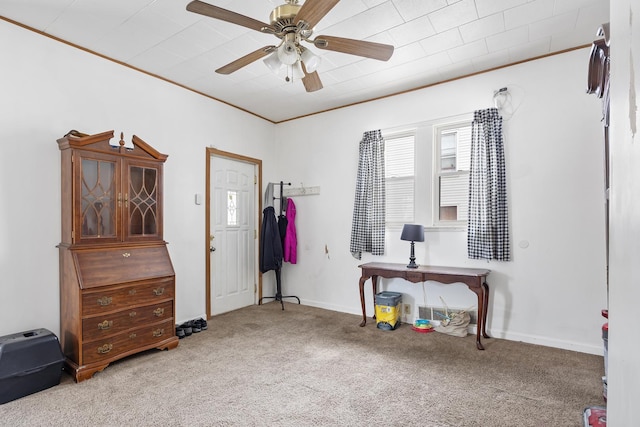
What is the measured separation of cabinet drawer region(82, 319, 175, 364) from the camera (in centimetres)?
262

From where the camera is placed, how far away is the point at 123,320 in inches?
112

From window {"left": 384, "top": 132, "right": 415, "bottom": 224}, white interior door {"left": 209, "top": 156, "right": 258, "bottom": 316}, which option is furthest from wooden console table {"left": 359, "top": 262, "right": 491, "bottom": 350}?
white interior door {"left": 209, "top": 156, "right": 258, "bottom": 316}

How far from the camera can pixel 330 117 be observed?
4.73 metres

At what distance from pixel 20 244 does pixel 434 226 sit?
3.93m

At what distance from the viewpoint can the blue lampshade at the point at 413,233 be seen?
11.9 ft

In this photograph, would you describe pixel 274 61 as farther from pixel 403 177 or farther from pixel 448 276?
pixel 448 276

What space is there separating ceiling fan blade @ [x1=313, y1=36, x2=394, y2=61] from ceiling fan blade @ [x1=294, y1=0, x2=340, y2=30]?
14 cm

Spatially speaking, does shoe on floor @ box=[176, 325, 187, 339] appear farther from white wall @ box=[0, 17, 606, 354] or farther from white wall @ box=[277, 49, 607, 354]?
white wall @ box=[277, 49, 607, 354]

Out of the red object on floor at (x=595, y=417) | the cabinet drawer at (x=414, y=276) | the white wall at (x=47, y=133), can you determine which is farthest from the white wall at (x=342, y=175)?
the red object on floor at (x=595, y=417)

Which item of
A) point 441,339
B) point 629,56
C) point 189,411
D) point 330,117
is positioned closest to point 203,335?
point 189,411

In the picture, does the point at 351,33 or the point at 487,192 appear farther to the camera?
the point at 487,192

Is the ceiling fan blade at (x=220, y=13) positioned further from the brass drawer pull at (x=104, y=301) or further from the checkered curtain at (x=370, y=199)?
the checkered curtain at (x=370, y=199)

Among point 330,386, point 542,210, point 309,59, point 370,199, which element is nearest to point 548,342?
point 542,210

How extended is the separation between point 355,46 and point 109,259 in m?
2.62
